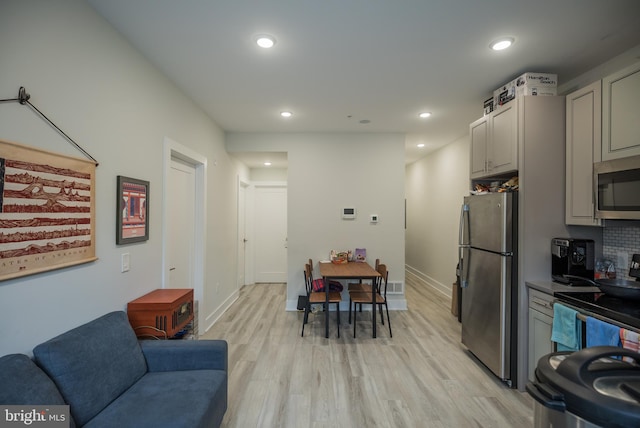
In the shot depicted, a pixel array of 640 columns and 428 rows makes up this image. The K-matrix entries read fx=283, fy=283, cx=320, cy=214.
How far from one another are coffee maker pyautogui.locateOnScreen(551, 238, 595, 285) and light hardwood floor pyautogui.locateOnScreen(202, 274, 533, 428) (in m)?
1.06

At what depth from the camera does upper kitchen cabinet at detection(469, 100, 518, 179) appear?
8.30 feet

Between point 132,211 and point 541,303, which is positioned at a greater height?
point 132,211

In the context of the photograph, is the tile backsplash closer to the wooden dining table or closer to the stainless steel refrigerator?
the stainless steel refrigerator

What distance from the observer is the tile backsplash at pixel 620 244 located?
221 centimetres

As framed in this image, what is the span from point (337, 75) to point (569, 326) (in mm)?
2688

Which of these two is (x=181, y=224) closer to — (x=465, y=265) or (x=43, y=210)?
(x=43, y=210)

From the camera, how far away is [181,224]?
331 cm

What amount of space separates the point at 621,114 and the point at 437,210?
145 inches

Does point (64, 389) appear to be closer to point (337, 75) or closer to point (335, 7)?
point (335, 7)

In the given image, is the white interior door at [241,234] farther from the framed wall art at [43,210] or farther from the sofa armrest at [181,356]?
the framed wall art at [43,210]

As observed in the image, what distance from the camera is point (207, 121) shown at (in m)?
A: 3.78

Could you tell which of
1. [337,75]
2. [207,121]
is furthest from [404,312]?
[207,121]

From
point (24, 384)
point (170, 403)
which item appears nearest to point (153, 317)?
point (170, 403)

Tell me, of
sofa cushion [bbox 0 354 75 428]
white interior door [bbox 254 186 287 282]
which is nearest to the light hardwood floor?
sofa cushion [bbox 0 354 75 428]
